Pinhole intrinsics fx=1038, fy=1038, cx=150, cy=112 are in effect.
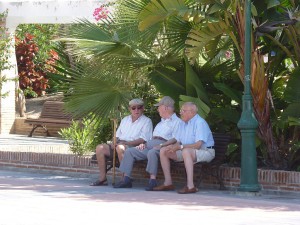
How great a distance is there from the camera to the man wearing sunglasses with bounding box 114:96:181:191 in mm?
13547

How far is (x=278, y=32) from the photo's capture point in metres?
14.9

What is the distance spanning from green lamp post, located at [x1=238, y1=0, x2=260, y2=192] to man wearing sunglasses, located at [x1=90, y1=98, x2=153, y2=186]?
62.9 inches

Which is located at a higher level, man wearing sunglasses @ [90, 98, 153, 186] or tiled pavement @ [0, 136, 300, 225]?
man wearing sunglasses @ [90, 98, 153, 186]

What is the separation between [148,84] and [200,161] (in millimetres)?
3128

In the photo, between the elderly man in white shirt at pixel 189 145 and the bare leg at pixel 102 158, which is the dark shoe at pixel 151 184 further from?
the bare leg at pixel 102 158

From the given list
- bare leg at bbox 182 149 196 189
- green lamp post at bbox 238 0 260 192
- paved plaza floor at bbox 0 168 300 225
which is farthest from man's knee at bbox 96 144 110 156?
green lamp post at bbox 238 0 260 192

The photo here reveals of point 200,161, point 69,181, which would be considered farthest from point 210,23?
point 69,181

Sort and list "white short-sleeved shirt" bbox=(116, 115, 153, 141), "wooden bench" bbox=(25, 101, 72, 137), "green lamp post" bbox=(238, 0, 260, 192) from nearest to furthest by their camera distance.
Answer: "green lamp post" bbox=(238, 0, 260, 192)
"white short-sleeved shirt" bbox=(116, 115, 153, 141)
"wooden bench" bbox=(25, 101, 72, 137)

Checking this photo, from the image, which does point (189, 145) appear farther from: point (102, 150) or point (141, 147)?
point (102, 150)

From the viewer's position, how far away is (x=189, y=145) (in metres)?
13.3

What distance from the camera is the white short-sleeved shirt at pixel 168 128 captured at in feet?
45.2

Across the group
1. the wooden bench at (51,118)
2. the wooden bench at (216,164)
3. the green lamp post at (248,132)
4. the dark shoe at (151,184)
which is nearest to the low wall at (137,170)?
the wooden bench at (216,164)

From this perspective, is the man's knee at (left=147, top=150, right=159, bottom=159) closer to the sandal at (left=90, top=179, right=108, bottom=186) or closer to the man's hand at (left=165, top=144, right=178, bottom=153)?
the man's hand at (left=165, top=144, right=178, bottom=153)

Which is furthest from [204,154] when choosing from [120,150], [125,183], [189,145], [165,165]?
[120,150]
